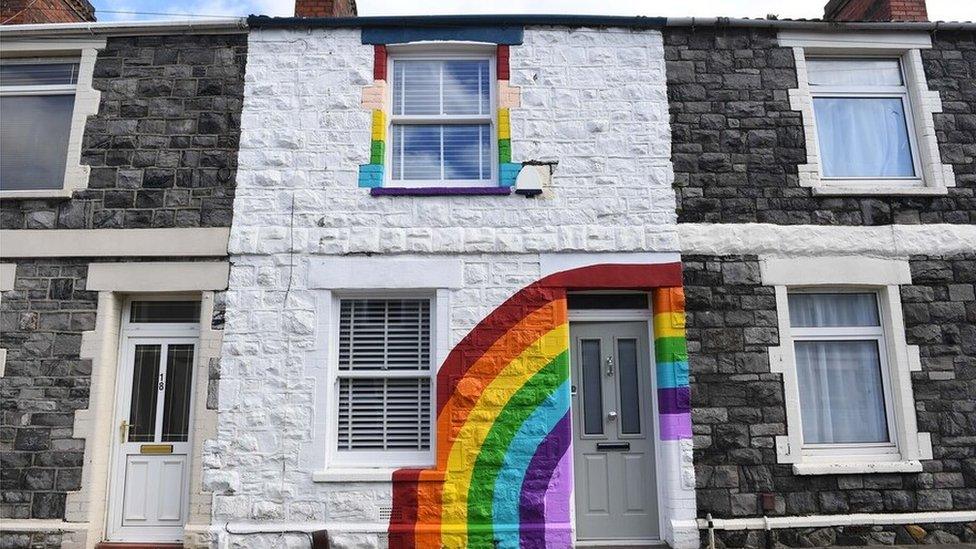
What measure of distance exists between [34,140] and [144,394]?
3090mm

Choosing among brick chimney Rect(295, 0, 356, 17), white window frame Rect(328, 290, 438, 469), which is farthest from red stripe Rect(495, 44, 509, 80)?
white window frame Rect(328, 290, 438, 469)

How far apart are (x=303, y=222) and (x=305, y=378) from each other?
159cm

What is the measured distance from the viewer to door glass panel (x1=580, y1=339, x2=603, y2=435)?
24.0 ft

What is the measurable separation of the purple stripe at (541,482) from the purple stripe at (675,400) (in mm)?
961

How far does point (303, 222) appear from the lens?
746cm

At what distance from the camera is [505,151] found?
301 inches

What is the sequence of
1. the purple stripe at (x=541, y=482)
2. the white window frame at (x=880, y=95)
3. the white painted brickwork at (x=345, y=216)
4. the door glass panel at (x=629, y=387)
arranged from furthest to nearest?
the white window frame at (x=880, y=95) < the door glass panel at (x=629, y=387) < the white painted brickwork at (x=345, y=216) < the purple stripe at (x=541, y=482)

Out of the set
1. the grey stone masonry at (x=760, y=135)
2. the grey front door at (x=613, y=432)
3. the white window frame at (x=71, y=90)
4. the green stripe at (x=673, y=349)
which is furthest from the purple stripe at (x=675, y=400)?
the white window frame at (x=71, y=90)

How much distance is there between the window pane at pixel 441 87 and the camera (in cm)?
796

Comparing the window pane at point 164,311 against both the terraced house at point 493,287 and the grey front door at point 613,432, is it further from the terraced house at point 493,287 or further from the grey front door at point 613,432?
the grey front door at point 613,432

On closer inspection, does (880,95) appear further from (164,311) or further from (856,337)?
(164,311)

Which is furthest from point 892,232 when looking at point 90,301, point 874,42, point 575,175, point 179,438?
point 90,301

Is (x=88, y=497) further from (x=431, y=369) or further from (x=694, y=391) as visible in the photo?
(x=694, y=391)

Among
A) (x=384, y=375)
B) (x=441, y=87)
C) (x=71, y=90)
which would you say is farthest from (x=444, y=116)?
(x=71, y=90)
